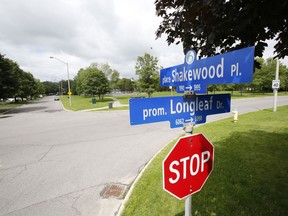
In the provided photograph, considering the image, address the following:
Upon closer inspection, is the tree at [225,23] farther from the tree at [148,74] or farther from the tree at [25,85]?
the tree at [25,85]

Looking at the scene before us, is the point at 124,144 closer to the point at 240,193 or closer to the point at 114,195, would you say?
the point at 114,195

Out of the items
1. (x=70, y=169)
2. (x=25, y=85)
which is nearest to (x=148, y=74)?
(x=70, y=169)

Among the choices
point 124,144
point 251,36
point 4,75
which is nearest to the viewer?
point 251,36

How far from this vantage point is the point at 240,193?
3.28 metres

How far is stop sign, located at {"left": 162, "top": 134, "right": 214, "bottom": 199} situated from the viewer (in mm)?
1353

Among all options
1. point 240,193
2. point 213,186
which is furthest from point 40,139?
point 240,193

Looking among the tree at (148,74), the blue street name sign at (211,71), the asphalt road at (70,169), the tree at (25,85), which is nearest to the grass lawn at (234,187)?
the asphalt road at (70,169)

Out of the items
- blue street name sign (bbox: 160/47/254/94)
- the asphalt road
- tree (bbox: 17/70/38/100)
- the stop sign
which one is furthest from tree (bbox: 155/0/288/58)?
tree (bbox: 17/70/38/100)

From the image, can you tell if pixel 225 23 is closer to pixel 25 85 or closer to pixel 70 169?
pixel 70 169

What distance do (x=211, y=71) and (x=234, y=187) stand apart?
9.64 feet

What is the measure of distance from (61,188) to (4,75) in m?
24.7

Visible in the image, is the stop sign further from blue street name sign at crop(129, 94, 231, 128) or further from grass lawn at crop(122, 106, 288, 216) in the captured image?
grass lawn at crop(122, 106, 288, 216)

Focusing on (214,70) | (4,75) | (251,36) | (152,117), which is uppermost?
(4,75)

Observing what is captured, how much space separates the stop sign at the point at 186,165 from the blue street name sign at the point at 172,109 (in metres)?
0.33
